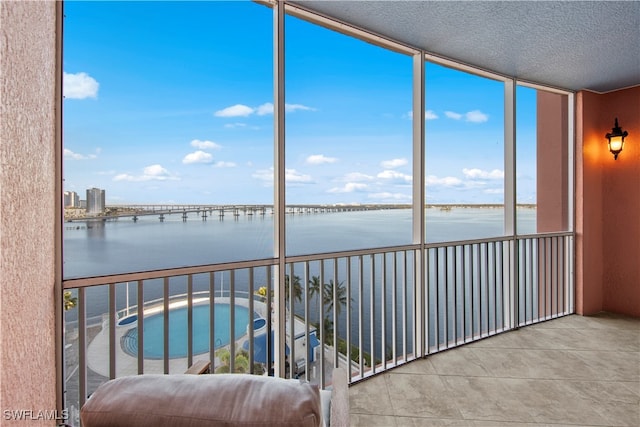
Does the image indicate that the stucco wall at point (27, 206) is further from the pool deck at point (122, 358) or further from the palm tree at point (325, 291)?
the palm tree at point (325, 291)

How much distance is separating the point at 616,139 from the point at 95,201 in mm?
5044

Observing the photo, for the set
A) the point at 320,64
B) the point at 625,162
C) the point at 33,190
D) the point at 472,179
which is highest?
the point at 320,64

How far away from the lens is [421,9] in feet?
7.00

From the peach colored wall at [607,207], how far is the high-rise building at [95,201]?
4.61 meters

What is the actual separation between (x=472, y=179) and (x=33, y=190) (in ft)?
11.2

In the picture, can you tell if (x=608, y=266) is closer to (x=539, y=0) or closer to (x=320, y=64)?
Result: (x=539, y=0)

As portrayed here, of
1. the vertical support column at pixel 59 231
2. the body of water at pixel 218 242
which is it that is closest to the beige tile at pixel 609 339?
the body of water at pixel 218 242

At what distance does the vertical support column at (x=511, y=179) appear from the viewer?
10.6 ft

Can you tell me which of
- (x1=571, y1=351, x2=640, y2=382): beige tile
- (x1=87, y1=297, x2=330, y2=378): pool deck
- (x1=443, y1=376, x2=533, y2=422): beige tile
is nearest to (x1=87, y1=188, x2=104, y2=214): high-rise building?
(x1=87, y1=297, x2=330, y2=378): pool deck

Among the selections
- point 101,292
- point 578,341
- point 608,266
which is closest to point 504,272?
point 578,341

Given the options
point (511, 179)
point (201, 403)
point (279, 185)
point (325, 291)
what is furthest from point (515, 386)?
point (201, 403)

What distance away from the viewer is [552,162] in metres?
3.98

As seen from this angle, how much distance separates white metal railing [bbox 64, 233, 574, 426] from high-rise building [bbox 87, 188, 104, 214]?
1.18 feet

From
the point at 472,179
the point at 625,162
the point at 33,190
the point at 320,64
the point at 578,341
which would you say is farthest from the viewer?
the point at 625,162
